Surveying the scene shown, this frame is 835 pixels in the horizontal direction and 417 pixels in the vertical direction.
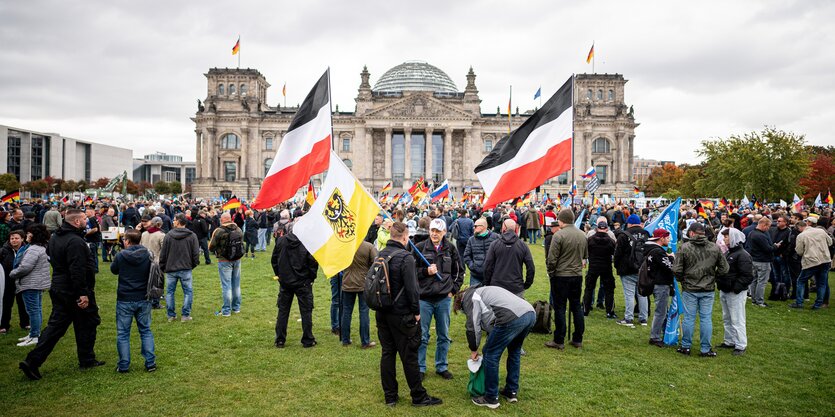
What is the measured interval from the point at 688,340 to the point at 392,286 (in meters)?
5.52

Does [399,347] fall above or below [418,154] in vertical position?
below

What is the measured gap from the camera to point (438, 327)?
7.21 m

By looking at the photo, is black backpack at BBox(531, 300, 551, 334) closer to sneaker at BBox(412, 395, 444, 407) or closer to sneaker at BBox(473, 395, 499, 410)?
sneaker at BBox(473, 395, 499, 410)

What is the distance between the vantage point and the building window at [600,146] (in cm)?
7725

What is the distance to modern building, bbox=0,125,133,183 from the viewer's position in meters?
81.1

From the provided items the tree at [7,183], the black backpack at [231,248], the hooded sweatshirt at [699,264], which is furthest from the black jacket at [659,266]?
the tree at [7,183]

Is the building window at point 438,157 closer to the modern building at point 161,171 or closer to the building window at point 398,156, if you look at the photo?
the building window at point 398,156

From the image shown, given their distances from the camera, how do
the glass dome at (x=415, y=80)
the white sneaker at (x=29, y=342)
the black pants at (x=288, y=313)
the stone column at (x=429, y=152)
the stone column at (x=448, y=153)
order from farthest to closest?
the glass dome at (x=415, y=80) → the stone column at (x=429, y=152) → the stone column at (x=448, y=153) → the black pants at (x=288, y=313) → the white sneaker at (x=29, y=342)

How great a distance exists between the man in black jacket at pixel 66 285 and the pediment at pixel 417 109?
70.2m

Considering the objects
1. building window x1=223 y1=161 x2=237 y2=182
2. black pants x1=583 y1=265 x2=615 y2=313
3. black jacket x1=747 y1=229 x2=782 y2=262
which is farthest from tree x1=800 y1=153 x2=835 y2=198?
building window x1=223 y1=161 x2=237 y2=182

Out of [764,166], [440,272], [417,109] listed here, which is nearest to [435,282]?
[440,272]

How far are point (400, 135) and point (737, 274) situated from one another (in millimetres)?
72000

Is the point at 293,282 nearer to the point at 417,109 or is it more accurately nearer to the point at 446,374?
the point at 446,374

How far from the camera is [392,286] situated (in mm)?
5930
